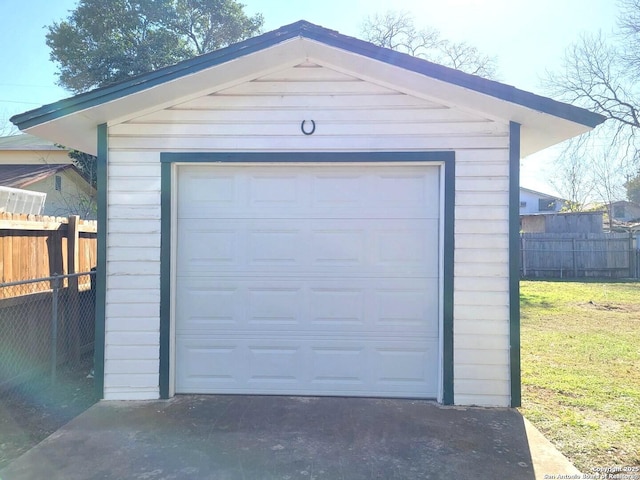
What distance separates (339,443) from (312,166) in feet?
8.42

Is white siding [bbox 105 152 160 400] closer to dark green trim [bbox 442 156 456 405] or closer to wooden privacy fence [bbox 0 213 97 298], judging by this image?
wooden privacy fence [bbox 0 213 97 298]

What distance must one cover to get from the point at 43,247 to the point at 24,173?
1275 cm

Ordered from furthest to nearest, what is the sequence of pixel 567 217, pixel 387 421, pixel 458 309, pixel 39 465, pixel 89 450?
pixel 567 217
pixel 458 309
pixel 387 421
pixel 89 450
pixel 39 465

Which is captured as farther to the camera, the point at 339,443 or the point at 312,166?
the point at 312,166

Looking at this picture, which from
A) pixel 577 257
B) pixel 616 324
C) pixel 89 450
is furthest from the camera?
pixel 577 257

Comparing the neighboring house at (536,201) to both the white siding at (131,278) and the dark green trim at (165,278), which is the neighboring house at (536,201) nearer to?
the dark green trim at (165,278)

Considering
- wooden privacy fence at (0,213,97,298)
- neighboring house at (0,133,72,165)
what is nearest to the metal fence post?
wooden privacy fence at (0,213,97,298)

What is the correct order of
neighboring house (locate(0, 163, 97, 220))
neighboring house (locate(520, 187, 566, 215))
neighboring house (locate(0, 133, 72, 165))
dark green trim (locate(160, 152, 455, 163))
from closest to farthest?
dark green trim (locate(160, 152, 455, 163))
neighboring house (locate(0, 163, 97, 220))
neighboring house (locate(0, 133, 72, 165))
neighboring house (locate(520, 187, 566, 215))

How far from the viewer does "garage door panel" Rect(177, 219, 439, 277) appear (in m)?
4.70

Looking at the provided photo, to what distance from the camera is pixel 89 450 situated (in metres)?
3.57

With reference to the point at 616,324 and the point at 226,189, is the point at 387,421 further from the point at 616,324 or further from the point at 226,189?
the point at 616,324

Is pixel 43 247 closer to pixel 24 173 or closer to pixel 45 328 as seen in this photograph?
pixel 45 328

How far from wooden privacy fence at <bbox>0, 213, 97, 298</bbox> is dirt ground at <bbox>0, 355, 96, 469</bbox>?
3.53 feet

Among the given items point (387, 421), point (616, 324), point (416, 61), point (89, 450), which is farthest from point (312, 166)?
point (616, 324)
